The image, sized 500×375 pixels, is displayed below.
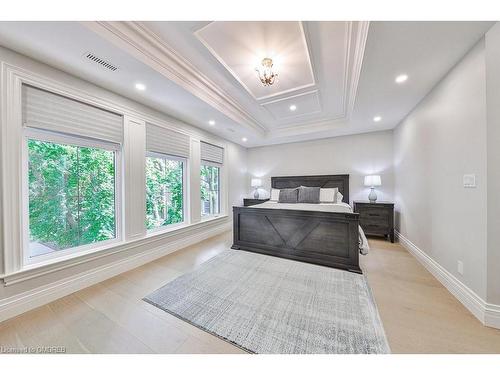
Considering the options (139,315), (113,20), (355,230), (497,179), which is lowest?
(139,315)

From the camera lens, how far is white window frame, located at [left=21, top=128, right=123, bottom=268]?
69.7 inches

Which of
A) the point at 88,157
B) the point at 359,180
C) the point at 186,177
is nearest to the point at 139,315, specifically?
the point at 88,157

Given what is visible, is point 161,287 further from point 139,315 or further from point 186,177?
point 186,177

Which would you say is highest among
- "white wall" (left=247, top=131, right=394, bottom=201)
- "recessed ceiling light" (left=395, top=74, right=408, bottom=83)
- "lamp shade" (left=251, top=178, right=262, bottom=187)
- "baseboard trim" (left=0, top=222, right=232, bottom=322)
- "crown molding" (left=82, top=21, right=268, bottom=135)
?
"crown molding" (left=82, top=21, right=268, bottom=135)

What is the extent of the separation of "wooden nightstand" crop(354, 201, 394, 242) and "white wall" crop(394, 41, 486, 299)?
21.0 inches

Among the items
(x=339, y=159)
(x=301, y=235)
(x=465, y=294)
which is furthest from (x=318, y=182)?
(x=465, y=294)

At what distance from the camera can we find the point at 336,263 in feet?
8.18

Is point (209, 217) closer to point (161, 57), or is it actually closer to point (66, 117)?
point (66, 117)

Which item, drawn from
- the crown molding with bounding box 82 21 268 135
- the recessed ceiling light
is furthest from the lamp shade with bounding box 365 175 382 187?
the crown molding with bounding box 82 21 268 135

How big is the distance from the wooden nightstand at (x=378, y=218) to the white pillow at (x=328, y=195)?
484 mm

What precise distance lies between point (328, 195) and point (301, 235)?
1.77m

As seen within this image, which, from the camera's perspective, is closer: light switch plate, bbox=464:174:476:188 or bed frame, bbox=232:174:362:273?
light switch plate, bbox=464:174:476:188

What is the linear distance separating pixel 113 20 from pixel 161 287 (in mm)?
2557

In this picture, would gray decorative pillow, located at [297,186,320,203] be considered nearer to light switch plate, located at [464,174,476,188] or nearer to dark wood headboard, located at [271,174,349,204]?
dark wood headboard, located at [271,174,349,204]
